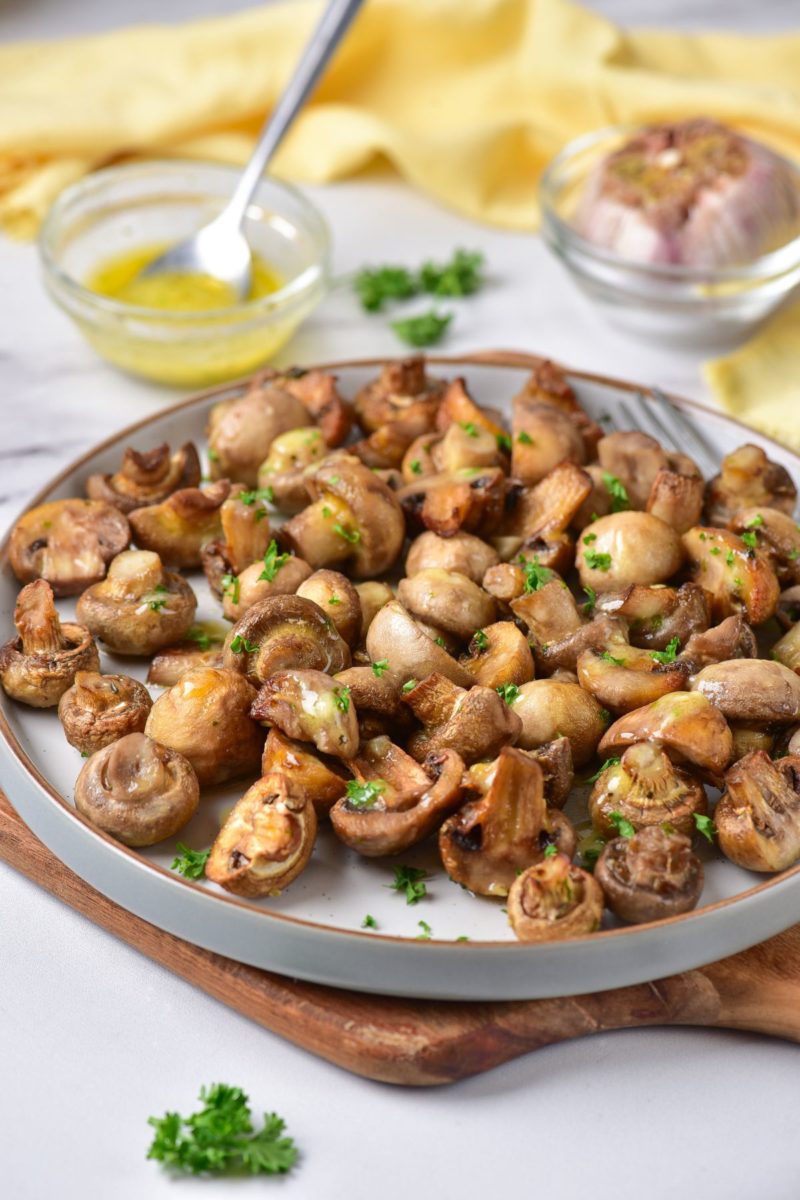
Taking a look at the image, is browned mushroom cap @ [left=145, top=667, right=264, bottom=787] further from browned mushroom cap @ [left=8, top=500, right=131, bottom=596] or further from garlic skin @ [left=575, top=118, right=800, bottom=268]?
garlic skin @ [left=575, top=118, right=800, bottom=268]

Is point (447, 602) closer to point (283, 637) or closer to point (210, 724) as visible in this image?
point (283, 637)

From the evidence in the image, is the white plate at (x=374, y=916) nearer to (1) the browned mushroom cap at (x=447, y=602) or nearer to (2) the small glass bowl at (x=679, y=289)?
(1) the browned mushroom cap at (x=447, y=602)

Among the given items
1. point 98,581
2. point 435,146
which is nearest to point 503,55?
point 435,146

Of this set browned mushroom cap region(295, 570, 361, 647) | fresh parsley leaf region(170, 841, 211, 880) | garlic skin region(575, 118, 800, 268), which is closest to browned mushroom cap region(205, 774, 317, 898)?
fresh parsley leaf region(170, 841, 211, 880)

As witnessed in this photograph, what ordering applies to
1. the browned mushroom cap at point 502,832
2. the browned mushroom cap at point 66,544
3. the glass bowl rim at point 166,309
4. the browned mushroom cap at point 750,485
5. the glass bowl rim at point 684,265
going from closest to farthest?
the browned mushroom cap at point 502,832 < the browned mushroom cap at point 66,544 < the browned mushroom cap at point 750,485 < the glass bowl rim at point 166,309 < the glass bowl rim at point 684,265

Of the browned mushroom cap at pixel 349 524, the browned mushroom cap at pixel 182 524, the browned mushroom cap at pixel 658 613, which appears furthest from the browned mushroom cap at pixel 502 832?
the browned mushroom cap at pixel 182 524
